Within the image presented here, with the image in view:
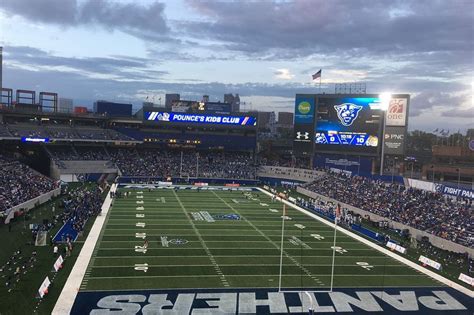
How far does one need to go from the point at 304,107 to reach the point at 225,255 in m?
37.8

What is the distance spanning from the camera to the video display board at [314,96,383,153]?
180 feet

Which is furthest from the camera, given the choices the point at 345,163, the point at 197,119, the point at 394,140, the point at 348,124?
the point at 197,119

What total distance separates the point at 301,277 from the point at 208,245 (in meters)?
7.36

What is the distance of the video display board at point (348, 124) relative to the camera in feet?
180

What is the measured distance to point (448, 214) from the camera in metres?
34.7

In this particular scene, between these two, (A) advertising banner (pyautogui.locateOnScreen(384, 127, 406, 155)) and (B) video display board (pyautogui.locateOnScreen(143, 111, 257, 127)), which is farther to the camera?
(B) video display board (pyautogui.locateOnScreen(143, 111, 257, 127))

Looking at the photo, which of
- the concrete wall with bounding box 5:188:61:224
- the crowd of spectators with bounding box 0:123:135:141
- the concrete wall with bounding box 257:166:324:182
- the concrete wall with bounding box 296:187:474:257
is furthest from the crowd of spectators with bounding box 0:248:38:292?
the concrete wall with bounding box 257:166:324:182

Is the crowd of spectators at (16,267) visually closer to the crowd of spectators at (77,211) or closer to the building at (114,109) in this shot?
the crowd of spectators at (77,211)

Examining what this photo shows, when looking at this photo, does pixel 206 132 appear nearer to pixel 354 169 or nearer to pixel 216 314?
pixel 354 169

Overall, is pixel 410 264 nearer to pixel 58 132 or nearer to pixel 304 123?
pixel 304 123

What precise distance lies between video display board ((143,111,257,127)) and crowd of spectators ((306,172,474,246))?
2241 centimetres

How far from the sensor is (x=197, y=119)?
7188 cm

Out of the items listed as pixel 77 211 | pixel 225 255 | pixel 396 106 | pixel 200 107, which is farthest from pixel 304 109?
pixel 225 255

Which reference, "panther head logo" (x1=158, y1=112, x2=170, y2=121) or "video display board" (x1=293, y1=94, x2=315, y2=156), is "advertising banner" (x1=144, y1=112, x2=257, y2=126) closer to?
"panther head logo" (x1=158, y1=112, x2=170, y2=121)
